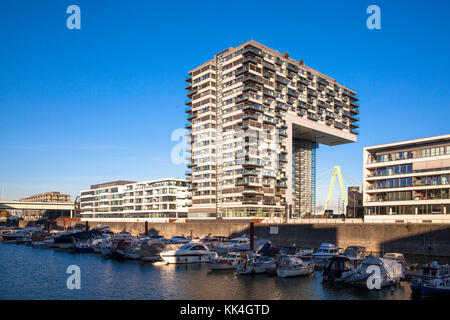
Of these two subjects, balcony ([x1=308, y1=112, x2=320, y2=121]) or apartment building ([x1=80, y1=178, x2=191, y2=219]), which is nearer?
balcony ([x1=308, y1=112, x2=320, y2=121])

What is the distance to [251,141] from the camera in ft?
400

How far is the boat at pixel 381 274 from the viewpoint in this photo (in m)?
40.1

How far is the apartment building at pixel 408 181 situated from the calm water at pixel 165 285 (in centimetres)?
5008

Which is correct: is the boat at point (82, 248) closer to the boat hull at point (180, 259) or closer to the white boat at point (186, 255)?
the white boat at point (186, 255)

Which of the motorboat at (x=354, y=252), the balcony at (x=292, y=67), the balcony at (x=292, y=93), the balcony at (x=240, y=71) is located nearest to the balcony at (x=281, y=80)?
the balcony at (x=292, y=93)

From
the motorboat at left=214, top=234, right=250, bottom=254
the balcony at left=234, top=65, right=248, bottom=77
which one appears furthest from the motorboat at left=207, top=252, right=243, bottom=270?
the balcony at left=234, top=65, right=248, bottom=77

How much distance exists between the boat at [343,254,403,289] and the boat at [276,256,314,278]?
6.49 m

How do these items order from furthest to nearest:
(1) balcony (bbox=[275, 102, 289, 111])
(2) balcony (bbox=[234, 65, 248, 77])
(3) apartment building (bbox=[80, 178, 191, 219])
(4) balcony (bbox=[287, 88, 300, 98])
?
(3) apartment building (bbox=[80, 178, 191, 219]) → (4) balcony (bbox=[287, 88, 300, 98]) → (1) balcony (bbox=[275, 102, 289, 111]) → (2) balcony (bbox=[234, 65, 248, 77])

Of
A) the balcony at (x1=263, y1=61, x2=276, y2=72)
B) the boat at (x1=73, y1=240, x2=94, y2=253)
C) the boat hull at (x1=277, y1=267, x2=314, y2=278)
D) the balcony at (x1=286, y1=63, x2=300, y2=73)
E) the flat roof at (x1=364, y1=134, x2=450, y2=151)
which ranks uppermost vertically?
the balcony at (x1=286, y1=63, x2=300, y2=73)

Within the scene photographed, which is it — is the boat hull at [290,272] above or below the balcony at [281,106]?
below

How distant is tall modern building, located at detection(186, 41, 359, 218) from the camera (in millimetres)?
123000

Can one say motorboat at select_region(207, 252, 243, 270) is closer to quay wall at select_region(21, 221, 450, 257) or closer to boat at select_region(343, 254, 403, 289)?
boat at select_region(343, 254, 403, 289)
